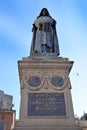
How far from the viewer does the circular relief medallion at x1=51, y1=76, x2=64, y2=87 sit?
1414 centimetres

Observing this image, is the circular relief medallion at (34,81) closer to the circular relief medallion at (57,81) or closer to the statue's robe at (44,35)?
the circular relief medallion at (57,81)

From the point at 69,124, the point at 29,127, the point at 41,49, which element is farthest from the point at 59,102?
the point at 41,49

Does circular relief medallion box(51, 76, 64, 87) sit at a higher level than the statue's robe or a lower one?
lower

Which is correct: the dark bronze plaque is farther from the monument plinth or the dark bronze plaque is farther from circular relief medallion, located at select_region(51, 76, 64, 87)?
circular relief medallion, located at select_region(51, 76, 64, 87)

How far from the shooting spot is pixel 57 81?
14297 mm

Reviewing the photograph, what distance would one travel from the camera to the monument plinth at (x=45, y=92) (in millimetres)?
12508

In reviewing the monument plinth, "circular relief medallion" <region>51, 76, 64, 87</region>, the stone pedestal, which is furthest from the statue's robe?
"circular relief medallion" <region>51, 76, 64, 87</region>

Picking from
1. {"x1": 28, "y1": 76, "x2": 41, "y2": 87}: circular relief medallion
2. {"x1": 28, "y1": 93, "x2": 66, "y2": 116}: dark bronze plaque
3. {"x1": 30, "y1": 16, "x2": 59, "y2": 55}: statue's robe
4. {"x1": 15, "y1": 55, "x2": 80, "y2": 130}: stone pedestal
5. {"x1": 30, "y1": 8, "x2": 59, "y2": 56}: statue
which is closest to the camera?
{"x1": 15, "y1": 55, "x2": 80, "y2": 130}: stone pedestal

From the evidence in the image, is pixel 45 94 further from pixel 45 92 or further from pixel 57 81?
pixel 57 81

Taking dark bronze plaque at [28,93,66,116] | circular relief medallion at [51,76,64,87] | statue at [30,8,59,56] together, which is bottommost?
dark bronze plaque at [28,93,66,116]

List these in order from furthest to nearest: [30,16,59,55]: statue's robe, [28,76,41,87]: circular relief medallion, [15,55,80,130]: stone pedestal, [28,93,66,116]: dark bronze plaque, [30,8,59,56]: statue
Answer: [30,16,59,55]: statue's robe < [30,8,59,56]: statue < [28,76,41,87]: circular relief medallion < [28,93,66,116]: dark bronze plaque < [15,55,80,130]: stone pedestal

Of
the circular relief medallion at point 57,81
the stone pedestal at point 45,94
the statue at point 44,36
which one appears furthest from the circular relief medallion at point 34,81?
the statue at point 44,36

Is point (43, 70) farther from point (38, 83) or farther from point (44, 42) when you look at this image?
point (44, 42)

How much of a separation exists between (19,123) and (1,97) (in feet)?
154
